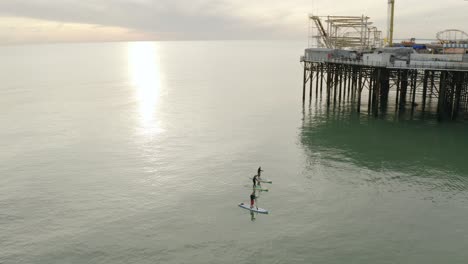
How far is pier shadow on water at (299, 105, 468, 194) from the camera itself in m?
40.4

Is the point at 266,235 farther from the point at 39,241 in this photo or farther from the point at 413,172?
the point at 413,172

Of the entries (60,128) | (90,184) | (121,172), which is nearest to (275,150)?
(121,172)

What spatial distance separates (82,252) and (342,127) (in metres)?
40.7

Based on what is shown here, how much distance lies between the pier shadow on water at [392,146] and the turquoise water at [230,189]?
0.22m

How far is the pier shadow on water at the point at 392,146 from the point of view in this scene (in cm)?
4044

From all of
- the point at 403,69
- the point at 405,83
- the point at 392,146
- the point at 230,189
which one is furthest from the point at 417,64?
the point at 230,189

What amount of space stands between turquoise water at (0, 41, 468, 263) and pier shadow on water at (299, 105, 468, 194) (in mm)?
222

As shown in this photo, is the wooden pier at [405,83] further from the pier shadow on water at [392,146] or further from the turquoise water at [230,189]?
the turquoise water at [230,189]

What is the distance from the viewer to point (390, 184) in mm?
37562

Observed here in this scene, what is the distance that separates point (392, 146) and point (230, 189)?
22.4 meters

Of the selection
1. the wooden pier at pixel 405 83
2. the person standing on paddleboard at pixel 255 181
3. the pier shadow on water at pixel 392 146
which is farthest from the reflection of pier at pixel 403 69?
the person standing on paddleboard at pixel 255 181

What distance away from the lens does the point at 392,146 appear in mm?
48312

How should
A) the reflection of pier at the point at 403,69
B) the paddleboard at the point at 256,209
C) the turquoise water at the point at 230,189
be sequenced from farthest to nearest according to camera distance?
the reflection of pier at the point at 403,69
the paddleboard at the point at 256,209
the turquoise water at the point at 230,189

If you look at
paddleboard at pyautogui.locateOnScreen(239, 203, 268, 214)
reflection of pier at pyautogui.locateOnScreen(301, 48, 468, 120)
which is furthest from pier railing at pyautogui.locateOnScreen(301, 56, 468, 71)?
paddleboard at pyautogui.locateOnScreen(239, 203, 268, 214)
